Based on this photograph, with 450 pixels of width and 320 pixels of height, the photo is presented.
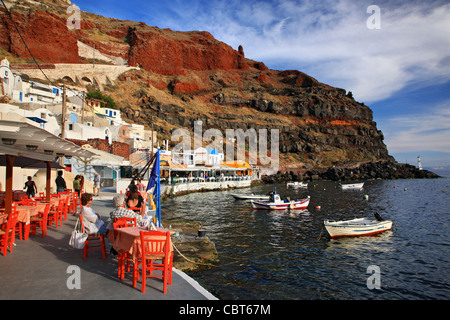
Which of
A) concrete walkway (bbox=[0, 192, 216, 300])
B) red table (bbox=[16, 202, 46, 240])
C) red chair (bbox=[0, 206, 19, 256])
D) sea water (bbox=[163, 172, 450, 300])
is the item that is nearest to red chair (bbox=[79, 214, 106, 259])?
concrete walkway (bbox=[0, 192, 216, 300])

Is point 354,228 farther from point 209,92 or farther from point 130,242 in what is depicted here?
point 209,92

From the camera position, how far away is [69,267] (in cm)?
604

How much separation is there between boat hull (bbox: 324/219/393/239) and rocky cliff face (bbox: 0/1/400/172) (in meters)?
62.7

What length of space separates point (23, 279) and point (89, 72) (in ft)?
283

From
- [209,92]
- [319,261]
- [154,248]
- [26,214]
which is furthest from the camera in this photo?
[209,92]

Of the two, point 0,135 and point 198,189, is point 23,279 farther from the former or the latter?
point 198,189

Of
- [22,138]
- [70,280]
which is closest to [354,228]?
[70,280]

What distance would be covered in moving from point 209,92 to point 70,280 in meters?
108

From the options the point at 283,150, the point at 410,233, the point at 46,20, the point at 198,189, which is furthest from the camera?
the point at 283,150

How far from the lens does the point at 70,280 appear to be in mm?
5391

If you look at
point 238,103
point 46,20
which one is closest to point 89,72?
point 46,20

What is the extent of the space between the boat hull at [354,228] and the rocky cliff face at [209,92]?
206ft

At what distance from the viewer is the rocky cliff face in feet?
277

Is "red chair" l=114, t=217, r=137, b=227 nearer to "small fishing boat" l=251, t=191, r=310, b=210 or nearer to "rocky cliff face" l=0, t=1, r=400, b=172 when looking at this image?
"small fishing boat" l=251, t=191, r=310, b=210
